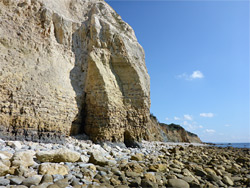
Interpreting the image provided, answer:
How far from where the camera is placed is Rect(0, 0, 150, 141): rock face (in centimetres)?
652

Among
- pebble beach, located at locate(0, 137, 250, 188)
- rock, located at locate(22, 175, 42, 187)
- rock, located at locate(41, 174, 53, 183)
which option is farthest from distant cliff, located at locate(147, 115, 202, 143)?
rock, located at locate(22, 175, 42, 187)

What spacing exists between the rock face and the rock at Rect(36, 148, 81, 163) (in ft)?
8.40

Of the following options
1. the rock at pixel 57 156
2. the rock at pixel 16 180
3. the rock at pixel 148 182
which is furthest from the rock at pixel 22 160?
the rock at pixel 148 182

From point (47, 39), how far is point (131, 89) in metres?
5.39

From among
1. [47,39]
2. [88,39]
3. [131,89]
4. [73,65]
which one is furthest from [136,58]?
[47,39]

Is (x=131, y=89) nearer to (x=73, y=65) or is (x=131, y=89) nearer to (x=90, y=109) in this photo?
(x=90, y=109)

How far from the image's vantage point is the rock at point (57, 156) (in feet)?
13.9

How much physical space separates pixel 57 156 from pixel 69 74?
5.40 meters

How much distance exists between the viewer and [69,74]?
8.98 m

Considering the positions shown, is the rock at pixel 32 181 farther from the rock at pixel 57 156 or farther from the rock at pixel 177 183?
the rock at pixel 177 183

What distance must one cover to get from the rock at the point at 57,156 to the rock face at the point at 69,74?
101 inches

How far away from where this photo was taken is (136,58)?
11469mm

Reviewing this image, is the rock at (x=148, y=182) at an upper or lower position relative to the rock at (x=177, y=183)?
upper

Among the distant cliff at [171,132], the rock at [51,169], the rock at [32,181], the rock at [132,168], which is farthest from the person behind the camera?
the distant cliff at [171,132]
